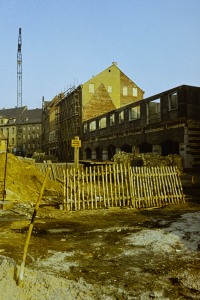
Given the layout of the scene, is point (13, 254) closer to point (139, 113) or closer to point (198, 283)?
point (198, 283)

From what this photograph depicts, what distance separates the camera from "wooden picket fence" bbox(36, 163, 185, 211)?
11.2m

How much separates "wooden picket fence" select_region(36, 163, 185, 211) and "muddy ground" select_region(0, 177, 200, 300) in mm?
1325

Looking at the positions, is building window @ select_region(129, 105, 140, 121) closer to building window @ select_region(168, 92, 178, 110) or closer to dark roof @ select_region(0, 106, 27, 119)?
building window @ select_region(168, 92, 178, 110)

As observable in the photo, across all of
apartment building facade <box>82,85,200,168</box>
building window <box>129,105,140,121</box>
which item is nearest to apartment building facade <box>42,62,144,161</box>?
apartment building facade <box>82,85,200,168</box>

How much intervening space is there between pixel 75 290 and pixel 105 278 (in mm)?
741

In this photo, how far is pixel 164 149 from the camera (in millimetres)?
24062

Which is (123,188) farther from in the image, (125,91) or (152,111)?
(125,91)

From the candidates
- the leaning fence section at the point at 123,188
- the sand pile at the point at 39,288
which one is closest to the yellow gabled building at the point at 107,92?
the leaning fence section at the point at 123,188

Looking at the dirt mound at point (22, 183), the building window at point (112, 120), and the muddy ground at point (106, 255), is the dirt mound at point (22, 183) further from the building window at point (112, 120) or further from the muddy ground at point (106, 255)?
the building window at point (112, 120)

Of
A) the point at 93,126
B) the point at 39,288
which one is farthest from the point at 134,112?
the point at 39,288

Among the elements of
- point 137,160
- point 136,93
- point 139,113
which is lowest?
point 137,160

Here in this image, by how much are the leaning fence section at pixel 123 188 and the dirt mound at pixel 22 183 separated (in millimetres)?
2048

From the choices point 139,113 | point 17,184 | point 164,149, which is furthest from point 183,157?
point 17,184

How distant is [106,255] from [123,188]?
6.04 m
